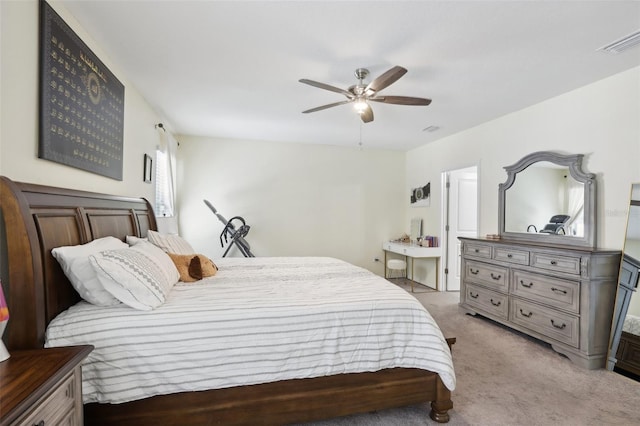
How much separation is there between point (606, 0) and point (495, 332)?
2.95 m

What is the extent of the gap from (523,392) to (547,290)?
3.71 feet

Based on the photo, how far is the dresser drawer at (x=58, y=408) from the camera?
93 cm

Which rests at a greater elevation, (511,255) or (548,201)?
(548,201)

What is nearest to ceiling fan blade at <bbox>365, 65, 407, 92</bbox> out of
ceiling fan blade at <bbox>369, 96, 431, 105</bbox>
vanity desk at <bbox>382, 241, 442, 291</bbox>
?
ceiling fan blade at <bbox>369, 96, 431, 105</bbox>

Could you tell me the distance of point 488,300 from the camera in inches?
135

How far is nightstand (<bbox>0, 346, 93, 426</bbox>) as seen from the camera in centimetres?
88

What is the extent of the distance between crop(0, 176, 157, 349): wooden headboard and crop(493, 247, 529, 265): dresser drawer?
3786mm

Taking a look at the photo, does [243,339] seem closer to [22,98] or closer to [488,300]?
[22,98]

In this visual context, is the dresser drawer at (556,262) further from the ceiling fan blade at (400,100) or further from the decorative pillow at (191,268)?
the decorative pillow at (191,268)

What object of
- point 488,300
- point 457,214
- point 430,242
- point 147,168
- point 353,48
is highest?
point 353,48

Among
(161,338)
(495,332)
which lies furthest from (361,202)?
(161,338)

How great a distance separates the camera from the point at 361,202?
5.60 metres

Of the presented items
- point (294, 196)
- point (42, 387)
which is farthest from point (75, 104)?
point (294, 196)

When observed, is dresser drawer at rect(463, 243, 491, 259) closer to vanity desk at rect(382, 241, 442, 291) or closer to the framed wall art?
vanity desk at rect(382, 241, 442, 291)
